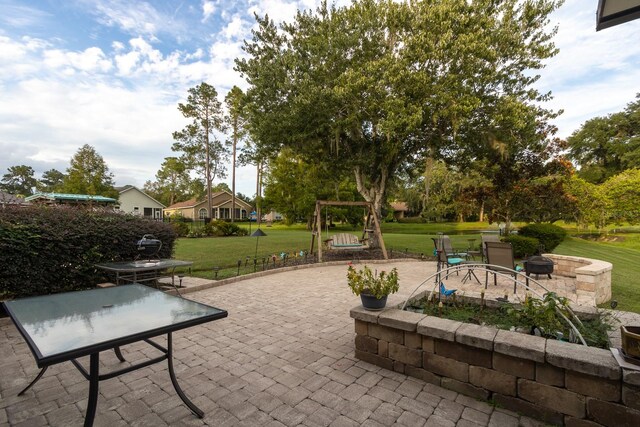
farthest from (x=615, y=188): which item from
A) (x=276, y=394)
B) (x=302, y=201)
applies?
(x=276, y=394)

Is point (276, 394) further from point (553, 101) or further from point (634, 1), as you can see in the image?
point (553, 101)

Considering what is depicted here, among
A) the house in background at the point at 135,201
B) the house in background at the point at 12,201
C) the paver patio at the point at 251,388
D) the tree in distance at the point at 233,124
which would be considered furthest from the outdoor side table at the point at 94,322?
the house in background at the point at 135,201

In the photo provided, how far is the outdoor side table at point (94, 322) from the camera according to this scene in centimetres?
150

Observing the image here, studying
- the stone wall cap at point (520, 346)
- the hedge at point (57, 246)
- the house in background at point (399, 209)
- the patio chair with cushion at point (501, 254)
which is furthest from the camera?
the house in background at point (399, 209)

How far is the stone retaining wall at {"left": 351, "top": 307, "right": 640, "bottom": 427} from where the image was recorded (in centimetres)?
183

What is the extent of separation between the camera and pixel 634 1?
1.88 meters

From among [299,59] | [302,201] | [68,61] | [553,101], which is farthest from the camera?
[302,201]

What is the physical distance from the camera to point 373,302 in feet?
9.74

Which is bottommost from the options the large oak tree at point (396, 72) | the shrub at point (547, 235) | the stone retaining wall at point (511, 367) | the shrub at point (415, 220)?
the stone retaining wall at point (511, 367)

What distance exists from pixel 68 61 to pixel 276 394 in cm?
1055

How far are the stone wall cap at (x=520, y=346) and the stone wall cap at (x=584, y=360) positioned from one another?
53mm

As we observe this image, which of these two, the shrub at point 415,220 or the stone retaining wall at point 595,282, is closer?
the stone retaining wall at point 595,282

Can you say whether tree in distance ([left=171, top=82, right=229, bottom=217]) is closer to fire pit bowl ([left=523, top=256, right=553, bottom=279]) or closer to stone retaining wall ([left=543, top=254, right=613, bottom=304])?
fire pit bowl ([left=523, top=256, right=553, bottom=279])

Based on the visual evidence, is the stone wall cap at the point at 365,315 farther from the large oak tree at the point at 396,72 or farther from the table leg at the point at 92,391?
the large oak tree at the point at 396,72
